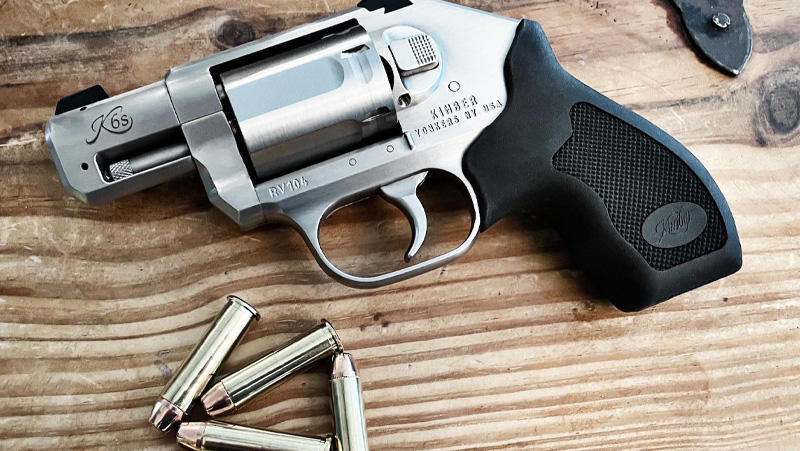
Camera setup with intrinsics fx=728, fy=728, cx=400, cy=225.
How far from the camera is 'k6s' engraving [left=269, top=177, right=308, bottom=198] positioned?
1.11m

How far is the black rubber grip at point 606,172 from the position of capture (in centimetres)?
114

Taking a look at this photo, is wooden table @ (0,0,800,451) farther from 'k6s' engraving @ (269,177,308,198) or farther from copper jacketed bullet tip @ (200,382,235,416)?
'k6s' engraving @ (269,177,308,198)

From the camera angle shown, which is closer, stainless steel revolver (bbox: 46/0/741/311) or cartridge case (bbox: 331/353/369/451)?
stainless steel revolver (bbox: 46/0/741/311)

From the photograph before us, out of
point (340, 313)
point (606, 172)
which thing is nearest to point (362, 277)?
point (340, 313)

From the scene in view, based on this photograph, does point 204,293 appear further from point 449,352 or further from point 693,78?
point 693,78

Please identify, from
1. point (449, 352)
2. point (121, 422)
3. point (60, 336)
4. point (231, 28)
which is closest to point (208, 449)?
point (121, 422)

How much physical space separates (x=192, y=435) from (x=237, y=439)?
2.8 inches

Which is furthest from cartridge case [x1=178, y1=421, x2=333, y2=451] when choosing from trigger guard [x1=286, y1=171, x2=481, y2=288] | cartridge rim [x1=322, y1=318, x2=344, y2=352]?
trigger guard [x1=286, y1=171, x2=481, y2=288]

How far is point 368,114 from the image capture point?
1.08 m

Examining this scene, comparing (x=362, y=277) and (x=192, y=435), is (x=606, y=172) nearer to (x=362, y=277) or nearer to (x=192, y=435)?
(x=362, y=277)

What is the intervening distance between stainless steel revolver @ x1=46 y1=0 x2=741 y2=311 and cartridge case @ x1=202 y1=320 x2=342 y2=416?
4.4 inches

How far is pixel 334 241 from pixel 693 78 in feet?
2.44

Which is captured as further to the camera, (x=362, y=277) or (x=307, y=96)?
(x=362, y=277)

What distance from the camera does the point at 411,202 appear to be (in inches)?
46.1
